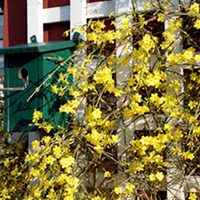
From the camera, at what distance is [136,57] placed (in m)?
2.68

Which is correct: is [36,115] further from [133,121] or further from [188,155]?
[188,155]

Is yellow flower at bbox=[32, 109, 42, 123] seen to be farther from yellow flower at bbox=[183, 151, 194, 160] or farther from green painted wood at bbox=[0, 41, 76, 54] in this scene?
yellow flower at bbox=[183, 151, 194, 160]

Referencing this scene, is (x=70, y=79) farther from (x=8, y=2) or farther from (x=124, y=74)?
(x=8, y=2)

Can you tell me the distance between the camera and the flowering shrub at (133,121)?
242 centimetres

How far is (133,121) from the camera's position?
265cm

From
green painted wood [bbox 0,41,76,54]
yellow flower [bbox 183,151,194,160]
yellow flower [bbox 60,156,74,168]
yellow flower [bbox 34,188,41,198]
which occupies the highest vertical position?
green painted wood [bbox 0,41,76,54]

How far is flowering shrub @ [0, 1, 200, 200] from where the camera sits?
242cm

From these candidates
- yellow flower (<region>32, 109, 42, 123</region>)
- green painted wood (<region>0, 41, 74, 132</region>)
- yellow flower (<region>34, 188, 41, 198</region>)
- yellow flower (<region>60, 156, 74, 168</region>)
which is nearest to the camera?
yellow flower (<region>60, 156, 74, 168</region>)

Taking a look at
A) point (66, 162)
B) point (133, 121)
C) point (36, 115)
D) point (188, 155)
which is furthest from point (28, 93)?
point (188, 155)

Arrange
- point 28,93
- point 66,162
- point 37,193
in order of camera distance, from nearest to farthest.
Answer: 1. point 66,162
2. point 37,193
3. point 28,93

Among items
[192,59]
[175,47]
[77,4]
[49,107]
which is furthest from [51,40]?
[192,59]

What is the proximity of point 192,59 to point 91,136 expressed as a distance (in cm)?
84

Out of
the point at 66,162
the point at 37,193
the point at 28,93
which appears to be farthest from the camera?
the point at 28,93

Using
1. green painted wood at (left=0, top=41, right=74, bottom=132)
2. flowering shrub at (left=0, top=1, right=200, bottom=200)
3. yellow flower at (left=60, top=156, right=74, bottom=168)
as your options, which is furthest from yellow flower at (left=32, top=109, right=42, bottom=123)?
yellow flower at (left=60, top=156, right=74, bottom=168)
